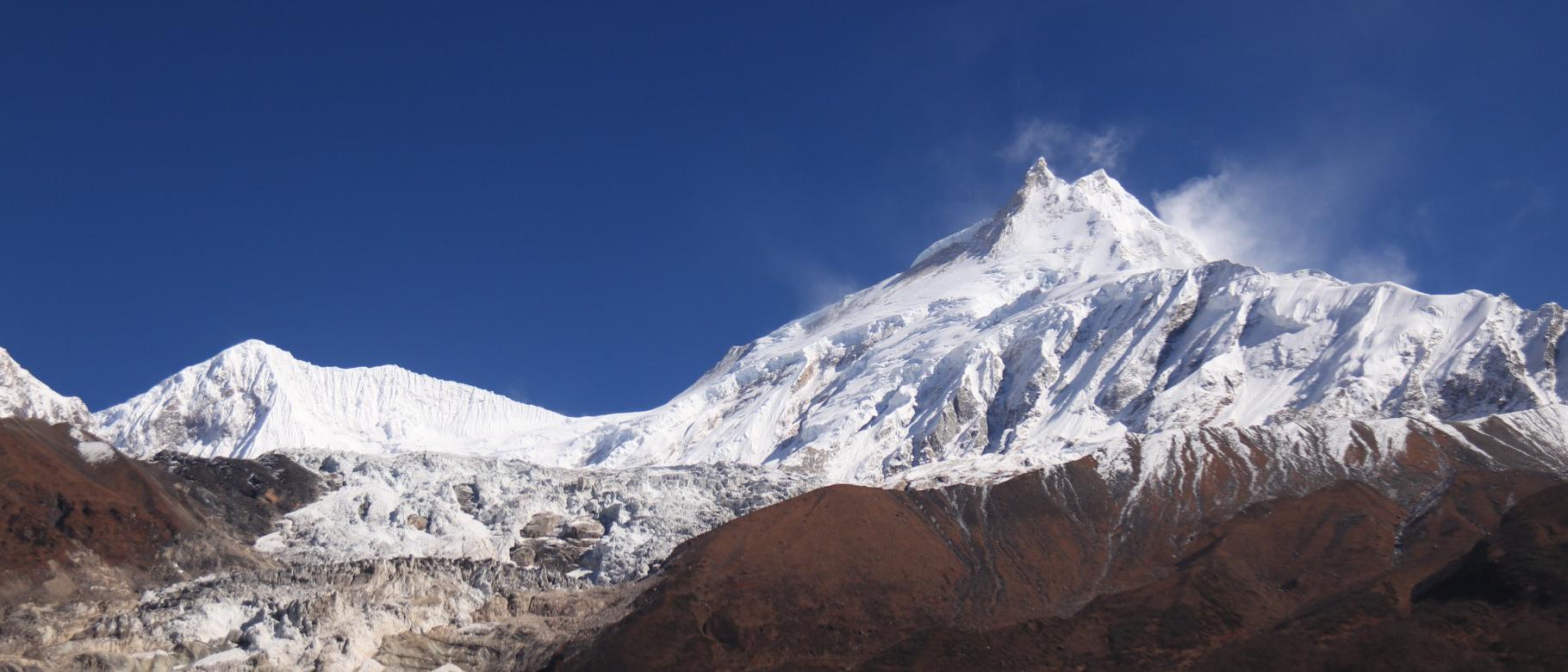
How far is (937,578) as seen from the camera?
156 metres

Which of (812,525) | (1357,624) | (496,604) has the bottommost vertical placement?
(1357,624)

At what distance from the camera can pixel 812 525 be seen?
6393 inches

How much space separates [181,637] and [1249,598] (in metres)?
102

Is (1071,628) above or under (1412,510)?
under

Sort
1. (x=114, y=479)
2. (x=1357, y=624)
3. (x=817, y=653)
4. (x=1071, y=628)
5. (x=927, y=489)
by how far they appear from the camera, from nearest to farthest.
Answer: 1. (x=1357, y=624)
2. (x=1071, y=628)
3. (x=817, y=653)
4. (x=114, y=479)
5. (x=927, y=489)

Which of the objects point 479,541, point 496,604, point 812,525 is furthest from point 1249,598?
point 479,541

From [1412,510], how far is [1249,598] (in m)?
38.7

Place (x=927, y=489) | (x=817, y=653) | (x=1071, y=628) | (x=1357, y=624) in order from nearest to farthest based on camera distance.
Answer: (x=1357, y=624)
(x=1071, y=628)
(x=817, y=653)
(x=927, y=489)

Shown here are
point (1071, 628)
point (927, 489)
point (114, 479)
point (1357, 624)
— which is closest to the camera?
point (1357, 624)

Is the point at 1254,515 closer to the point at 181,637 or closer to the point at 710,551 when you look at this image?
the point at 710,551

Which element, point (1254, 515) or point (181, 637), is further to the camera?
point (1254, 515)

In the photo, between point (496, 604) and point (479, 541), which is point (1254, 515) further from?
point (479, 541)

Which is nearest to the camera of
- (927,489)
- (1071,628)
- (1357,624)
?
(1357,624)

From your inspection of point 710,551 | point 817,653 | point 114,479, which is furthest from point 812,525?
point 114,479
